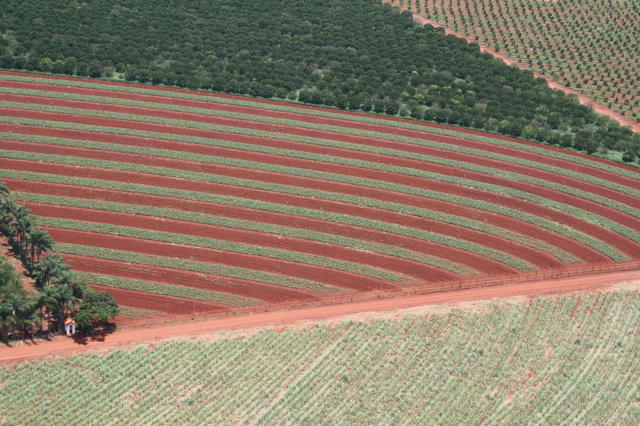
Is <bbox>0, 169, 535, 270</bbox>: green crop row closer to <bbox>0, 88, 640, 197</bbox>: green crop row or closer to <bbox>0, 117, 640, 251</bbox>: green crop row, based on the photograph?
<bbox>0, 117, 640, 251</bbox>: green crop row

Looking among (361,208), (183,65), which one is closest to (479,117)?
(361,208)

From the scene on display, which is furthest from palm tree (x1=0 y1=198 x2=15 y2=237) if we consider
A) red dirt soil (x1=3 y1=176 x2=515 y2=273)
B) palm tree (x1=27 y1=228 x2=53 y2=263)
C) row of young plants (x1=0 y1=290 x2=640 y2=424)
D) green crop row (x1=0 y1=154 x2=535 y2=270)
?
row of young plants (x1=0 y1=290 x2=640 y2=424)

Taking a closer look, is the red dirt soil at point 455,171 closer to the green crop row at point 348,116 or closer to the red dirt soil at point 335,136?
the red dirt soil at point 335,136

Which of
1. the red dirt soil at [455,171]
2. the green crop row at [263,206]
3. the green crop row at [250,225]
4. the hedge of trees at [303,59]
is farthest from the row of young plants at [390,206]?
the hedge of trees at [303,59]

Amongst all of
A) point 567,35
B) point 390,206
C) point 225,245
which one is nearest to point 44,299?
point 225,245

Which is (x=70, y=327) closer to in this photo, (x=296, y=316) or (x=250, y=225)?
(x=296, y=316)
